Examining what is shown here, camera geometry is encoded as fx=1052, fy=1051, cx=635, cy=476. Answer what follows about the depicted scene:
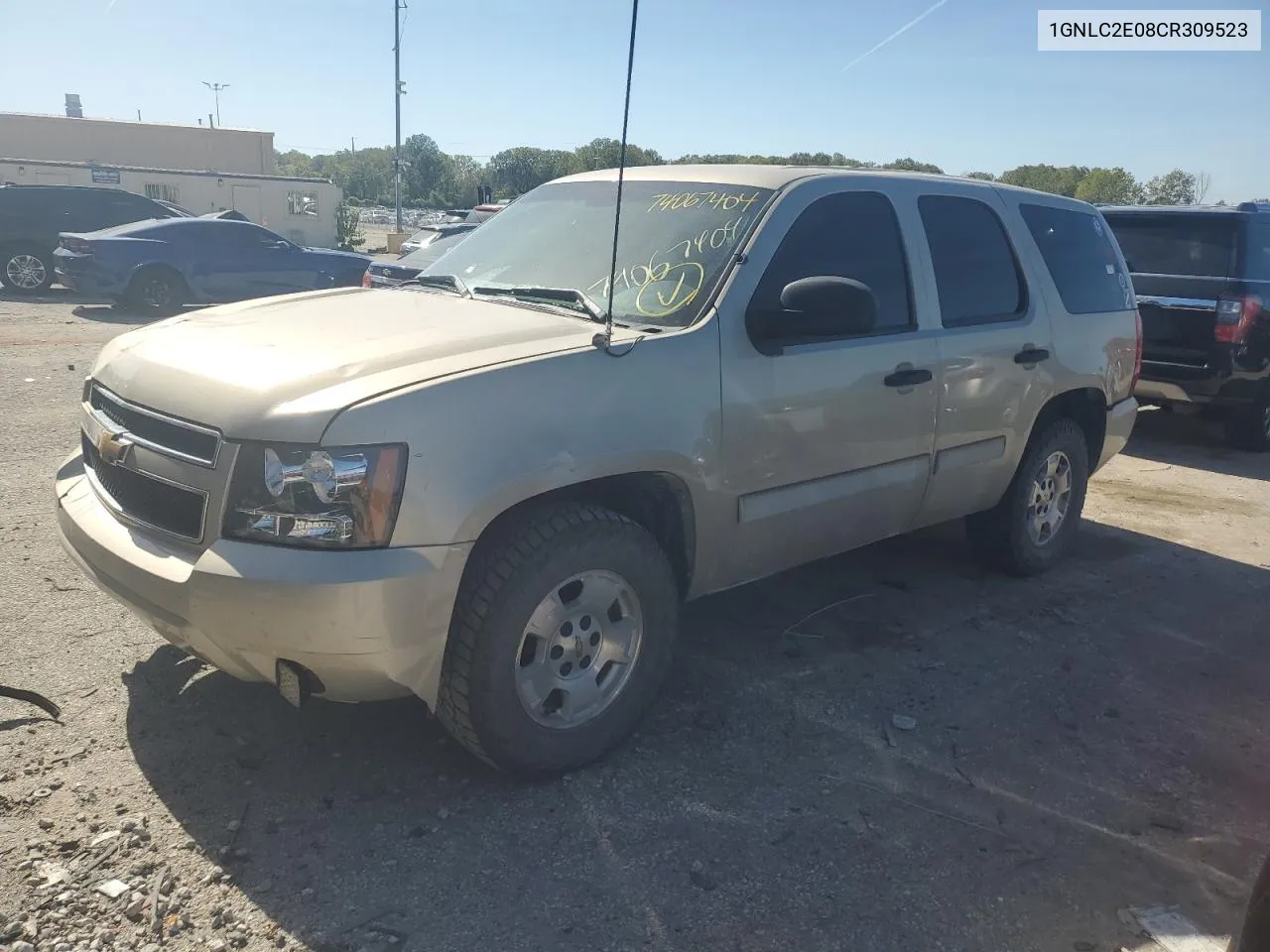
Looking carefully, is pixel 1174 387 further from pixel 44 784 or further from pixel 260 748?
pixel 44 784

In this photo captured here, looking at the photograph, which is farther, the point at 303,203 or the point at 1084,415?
the point at 303,203

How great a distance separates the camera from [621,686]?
3451mm

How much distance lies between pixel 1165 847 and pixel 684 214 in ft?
8.88

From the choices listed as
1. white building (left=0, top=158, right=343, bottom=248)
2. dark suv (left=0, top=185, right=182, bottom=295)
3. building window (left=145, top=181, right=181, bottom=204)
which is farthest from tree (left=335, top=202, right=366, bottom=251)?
dark suv (left=0, top=185, right=182, bottom=295)

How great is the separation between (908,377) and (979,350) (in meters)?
0.58

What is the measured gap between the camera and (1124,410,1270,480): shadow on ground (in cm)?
857

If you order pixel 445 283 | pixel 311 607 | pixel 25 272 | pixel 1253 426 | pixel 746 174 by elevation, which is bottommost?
pixel 25 272

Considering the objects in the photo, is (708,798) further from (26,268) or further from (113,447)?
(26,268)

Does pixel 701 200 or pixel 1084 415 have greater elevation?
pixel 701 200

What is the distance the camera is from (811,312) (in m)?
3.64

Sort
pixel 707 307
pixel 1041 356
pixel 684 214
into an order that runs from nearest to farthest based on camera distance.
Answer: pixel 707 307
pixel 684 214
pixel 1041 356

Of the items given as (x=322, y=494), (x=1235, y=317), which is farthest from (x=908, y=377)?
(x=1235, y=317)

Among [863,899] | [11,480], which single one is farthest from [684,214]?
[11,480]

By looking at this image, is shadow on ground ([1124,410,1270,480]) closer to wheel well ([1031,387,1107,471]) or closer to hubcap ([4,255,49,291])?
wheel well ([1031,387,1107,471])
